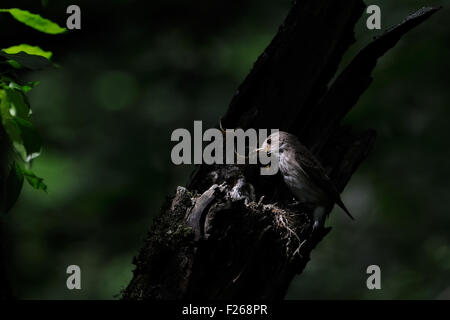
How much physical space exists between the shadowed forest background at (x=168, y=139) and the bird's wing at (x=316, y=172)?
1.93 metres

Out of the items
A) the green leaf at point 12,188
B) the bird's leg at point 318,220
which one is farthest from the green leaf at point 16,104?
Answer: the bird's leg at point 318,220

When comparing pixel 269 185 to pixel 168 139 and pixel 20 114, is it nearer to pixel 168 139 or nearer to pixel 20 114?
pixel 20 114

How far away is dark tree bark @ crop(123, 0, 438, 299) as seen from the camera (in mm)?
3504

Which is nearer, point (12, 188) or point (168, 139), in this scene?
point (12, 188)

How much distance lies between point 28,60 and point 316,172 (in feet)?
9.12

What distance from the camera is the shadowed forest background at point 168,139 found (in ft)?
23.2

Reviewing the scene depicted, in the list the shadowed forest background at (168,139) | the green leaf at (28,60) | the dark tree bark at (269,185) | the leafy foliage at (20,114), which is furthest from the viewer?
the shadowed forest background at (168,139)

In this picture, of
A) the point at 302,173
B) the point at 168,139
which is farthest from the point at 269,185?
the point at 168,139

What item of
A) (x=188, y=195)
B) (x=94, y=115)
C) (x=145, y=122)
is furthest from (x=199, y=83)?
(x=188, y=195)

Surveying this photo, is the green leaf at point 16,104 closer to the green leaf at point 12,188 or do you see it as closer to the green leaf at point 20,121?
the green leaf at point 20,121

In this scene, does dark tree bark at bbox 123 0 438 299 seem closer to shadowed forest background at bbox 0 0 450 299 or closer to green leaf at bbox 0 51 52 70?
green leaf at bbox 0 51 52 70

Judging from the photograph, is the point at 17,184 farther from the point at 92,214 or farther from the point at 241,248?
the point at 92,214

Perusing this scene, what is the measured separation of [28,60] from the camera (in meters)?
2.69
